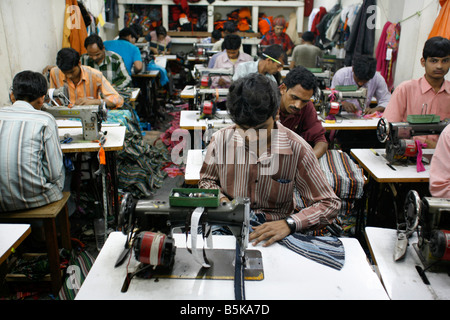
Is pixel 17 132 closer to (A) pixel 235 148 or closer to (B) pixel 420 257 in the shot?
(A) pixel 235 148

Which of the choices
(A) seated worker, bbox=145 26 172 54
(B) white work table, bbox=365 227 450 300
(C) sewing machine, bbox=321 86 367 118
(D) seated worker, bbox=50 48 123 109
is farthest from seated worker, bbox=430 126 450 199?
(A) seated worker, bbox=145 26 172 54

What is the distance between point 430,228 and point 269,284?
0.70 meters

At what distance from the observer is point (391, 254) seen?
5.10 ft

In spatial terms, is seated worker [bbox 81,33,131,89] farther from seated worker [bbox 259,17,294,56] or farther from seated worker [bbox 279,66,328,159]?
seated worker [bbox 259,17,294,56]

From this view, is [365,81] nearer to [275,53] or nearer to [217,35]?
[275,53]

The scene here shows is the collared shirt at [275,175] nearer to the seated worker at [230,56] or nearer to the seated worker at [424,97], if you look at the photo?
the seated worker at [424,97]

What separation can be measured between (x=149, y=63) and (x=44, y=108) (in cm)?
378

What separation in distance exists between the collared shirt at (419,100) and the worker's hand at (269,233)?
2034 millimetres

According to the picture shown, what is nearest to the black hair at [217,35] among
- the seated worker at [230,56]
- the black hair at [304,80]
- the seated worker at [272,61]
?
the seated worker at [230,56]

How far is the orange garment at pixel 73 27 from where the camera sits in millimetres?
4973

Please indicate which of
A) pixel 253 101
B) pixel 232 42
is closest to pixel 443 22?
pixel 232 42

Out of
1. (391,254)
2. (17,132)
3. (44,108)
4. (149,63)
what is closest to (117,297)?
(391,254)

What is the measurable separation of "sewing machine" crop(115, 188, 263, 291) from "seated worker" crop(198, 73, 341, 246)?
0.17 meters

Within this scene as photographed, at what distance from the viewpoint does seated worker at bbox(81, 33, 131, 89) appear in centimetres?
416
